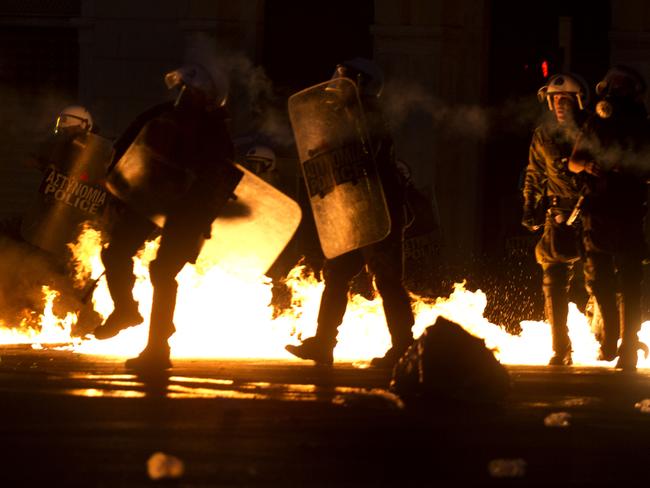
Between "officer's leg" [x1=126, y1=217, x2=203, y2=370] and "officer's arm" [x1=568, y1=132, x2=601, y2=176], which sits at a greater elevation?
"officer's arm" [x1=568, y1=132, x2=601, y2=176]

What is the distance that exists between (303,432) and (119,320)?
371 centimetres

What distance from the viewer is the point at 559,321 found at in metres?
11.0

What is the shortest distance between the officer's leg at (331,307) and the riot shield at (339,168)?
0.10 m

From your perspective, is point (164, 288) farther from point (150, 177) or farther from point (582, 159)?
point (582, 159)

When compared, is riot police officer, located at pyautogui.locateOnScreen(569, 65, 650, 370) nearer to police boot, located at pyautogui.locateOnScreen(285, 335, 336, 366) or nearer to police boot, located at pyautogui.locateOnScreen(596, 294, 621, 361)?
police boot, located at pyautogui.locateOnScreen(596, 294, 621, 361)

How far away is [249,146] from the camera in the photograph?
51.1 feet

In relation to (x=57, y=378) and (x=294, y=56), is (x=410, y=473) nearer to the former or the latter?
(x=57, y=378)

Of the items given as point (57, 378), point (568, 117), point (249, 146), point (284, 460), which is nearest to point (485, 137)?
point (249, 146)

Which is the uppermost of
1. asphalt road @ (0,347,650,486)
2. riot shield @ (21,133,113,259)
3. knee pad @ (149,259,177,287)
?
riot shield @ (21,133,113,259)

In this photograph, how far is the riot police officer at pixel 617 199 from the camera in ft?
33.9

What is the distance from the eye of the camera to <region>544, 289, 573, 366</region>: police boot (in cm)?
1095

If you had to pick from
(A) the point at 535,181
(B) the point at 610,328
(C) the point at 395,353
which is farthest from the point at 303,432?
(A) the point at 535,181

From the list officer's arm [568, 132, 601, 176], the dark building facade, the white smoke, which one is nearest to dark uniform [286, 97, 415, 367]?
officer's arm [568, 132, 601, 176]

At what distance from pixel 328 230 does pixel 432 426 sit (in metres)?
3.48
